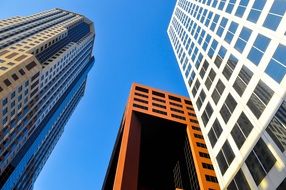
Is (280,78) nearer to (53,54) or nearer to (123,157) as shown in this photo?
(123,157)

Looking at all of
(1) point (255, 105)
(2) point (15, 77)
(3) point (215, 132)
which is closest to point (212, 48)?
(3) point (215, 132)

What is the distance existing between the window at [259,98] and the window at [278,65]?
48.3 inches

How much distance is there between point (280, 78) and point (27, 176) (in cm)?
9635

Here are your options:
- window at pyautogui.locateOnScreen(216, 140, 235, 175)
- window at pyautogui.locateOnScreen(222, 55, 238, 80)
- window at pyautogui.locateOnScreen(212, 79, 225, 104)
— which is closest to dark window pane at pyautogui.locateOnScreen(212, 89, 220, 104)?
window at pyautogui.locateOnScreen(212, 79, 225, 104)

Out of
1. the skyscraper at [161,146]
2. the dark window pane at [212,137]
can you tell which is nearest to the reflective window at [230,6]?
the dark window pane at [212,137]

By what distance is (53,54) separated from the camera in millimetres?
91625

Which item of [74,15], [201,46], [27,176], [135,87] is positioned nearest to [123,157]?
[201,46]

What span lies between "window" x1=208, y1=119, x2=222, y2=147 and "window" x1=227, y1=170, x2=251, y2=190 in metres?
6.67

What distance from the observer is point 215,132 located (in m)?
36.1

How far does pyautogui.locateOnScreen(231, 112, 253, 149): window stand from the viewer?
27862mm

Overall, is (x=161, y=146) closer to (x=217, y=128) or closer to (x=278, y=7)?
(x=217, y=128)

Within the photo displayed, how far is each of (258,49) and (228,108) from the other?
7.87 metres

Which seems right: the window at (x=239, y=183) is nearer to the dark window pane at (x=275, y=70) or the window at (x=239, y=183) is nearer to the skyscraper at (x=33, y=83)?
the dark window pane at (x=275, y=70)

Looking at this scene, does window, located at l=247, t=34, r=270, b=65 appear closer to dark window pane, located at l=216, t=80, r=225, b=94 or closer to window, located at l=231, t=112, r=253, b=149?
window, located at l=231, t=112, r=253, b=149
